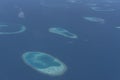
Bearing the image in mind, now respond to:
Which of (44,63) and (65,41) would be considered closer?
(44,63)

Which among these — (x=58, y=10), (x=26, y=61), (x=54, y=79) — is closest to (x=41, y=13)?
(x=58, y=10)

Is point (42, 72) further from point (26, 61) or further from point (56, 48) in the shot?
point (56, 48)

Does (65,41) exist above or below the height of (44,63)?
above
